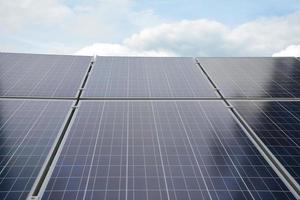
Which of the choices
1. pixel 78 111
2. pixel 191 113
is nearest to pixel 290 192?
pixel 191 113

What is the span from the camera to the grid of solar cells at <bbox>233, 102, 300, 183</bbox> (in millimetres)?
10296

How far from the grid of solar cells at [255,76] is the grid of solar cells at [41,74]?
7.44 metres

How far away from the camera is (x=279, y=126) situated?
40.0 ft

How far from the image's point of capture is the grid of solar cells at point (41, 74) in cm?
1478

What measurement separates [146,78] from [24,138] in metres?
7.66

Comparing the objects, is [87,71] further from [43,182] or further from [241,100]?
[43,182]

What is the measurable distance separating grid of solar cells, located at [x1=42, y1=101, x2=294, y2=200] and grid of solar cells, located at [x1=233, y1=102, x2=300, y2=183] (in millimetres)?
726

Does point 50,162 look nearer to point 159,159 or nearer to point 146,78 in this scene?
point 159,159

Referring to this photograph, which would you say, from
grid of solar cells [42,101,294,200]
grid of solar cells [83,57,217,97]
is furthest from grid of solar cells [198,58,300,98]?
grid of solar cells [42,101,294,200]

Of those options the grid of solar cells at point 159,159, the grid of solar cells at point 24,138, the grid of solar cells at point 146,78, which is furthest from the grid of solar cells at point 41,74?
the grid of solar cells at point 159,159

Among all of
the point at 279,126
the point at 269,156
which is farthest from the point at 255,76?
the point at 269,156

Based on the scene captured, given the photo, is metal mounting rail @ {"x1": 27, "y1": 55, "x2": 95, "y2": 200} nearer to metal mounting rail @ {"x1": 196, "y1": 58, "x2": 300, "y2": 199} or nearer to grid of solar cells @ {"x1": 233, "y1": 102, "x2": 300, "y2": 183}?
metal mounting rail @ {"x1": 196, "y1": 58, "x2": 300, "y2": 199}

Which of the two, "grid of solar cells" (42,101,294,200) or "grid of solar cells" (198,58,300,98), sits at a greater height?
"grid of solar cells" (198,58,300,98)

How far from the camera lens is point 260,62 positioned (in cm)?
1961
